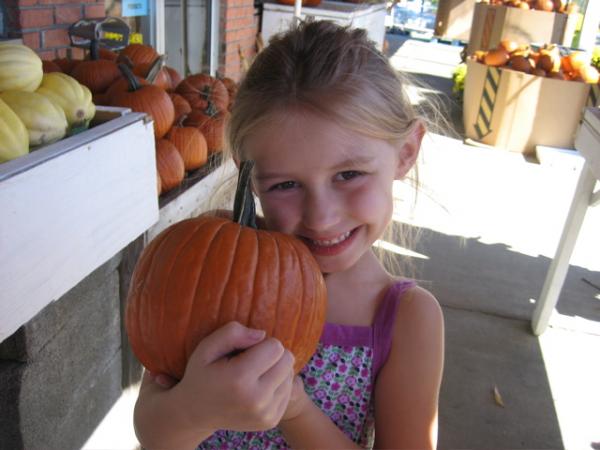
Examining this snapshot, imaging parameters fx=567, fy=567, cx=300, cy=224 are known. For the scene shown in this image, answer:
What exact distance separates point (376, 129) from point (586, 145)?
2153 mm

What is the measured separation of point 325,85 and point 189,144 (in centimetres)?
189

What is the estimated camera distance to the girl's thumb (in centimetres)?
84

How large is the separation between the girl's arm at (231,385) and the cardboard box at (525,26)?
11.5 meters

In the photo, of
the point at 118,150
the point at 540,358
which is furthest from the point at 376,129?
the point at 540,358

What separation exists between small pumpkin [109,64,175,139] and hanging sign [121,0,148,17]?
1354 millimetres

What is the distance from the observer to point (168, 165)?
9.05 feet

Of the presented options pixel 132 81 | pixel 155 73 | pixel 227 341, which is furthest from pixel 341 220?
pixel 155 73

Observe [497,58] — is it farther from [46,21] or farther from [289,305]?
[289,305]

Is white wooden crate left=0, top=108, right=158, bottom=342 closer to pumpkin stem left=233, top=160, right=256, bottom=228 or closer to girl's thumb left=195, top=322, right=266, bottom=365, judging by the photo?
pumpkin stem left=233, top=160, right=256, bottom=228

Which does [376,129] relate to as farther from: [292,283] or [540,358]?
[540,358]

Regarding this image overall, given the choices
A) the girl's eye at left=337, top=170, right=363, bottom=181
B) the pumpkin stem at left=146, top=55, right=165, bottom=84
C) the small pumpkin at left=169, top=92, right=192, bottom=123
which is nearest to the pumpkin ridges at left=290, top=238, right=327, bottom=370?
the girl's eye at left=337, top=170, right=363, bottom=181

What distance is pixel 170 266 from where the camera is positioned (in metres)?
0.95

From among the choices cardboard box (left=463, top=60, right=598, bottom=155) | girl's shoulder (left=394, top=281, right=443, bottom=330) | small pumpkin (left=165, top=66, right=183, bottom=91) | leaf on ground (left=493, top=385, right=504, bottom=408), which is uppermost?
girl's shoulder (left=394, top=281, right=443, bottom=330)

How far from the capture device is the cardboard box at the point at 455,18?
1645cm
